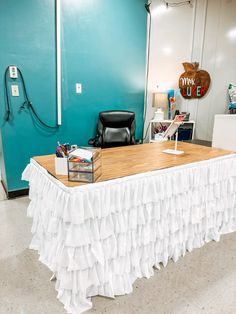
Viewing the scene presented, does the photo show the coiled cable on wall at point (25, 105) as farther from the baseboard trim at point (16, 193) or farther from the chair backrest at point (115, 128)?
the baseboard trim at point (16, 193)

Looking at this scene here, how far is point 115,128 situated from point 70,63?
1046 mm

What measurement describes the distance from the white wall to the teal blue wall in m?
0.42

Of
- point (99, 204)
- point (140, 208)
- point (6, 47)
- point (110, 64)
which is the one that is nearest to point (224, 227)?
point (140, 208)

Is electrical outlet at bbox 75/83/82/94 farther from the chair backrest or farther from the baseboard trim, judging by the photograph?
the baseboard trim

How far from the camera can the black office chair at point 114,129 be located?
316 cm

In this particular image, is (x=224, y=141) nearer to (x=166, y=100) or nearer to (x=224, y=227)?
(x=224, y=227)

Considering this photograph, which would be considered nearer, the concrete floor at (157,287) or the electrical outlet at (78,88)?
the concrete floor at (157,287)

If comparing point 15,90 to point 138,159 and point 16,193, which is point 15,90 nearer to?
point 16,193

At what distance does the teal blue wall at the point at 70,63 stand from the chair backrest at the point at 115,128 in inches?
9.1

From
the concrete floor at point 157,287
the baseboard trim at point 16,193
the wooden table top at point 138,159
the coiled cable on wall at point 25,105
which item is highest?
the coiled cable on wall at point 25,105

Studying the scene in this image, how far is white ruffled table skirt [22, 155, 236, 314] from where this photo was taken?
1208mm

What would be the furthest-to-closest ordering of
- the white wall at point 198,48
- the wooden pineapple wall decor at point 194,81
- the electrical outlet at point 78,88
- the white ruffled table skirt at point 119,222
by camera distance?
the wooden pineapple wall decor at point 194,81, the white wall at point 198,48, the electrical outlet at point 78,88, the white ruffled table skirt at point 119,222

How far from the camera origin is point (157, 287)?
1.51m

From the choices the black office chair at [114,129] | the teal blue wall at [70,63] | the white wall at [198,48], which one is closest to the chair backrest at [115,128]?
the black office chair at [114,129]
